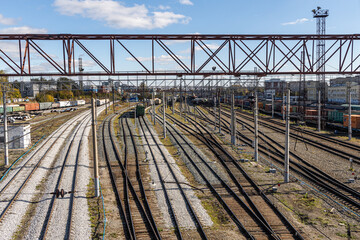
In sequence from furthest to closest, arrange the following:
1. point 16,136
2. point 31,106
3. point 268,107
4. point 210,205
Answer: point 31,106
point 268,107
point 16,136
point 210,205

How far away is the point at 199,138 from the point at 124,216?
831 inches

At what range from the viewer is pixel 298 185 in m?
18.9

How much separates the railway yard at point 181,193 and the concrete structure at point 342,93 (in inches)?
2024

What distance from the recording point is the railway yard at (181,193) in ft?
42.8

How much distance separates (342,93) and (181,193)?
249ft

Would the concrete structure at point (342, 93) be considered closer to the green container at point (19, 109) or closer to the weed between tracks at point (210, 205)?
the weed between tracks at point (210, 205)

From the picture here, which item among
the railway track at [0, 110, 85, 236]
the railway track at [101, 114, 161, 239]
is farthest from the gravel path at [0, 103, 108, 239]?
the railway track at [101, 114, 161, 239]

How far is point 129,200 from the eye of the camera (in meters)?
16.6

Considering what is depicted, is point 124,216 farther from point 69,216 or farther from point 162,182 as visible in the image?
point 162,182

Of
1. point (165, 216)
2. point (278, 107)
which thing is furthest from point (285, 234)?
point (278, 107)

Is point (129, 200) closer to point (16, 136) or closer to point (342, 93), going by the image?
point (16, 136)

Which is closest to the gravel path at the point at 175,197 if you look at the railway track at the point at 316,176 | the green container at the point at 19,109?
the railway track at the point at 316,176

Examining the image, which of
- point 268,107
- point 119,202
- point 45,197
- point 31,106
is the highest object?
point 31,106


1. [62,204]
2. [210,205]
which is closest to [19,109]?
[62,204]
